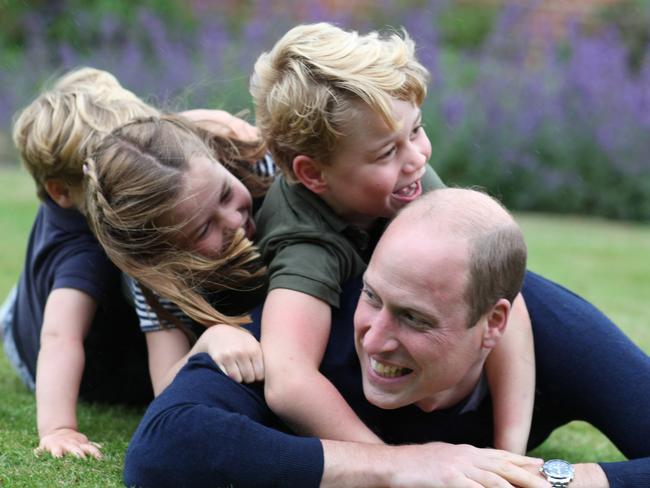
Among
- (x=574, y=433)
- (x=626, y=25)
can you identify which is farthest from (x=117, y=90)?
(x=626, y=25)

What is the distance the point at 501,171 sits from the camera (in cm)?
1017

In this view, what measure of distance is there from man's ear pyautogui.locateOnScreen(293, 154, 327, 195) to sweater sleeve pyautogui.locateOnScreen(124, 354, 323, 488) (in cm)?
86

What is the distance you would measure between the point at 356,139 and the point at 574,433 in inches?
63.1

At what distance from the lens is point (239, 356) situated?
3.08m

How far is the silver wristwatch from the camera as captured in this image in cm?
286

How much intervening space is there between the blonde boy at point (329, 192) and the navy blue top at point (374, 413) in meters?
0.08

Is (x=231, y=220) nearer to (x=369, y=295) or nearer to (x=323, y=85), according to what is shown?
(x=323, y=85)

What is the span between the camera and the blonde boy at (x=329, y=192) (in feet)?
9.93

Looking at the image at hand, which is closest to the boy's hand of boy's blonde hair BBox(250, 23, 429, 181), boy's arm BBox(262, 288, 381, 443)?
boy's arm BBox(262, 288, 381, 443)

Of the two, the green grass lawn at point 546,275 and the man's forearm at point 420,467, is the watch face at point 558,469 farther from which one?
the green grass lawn at point 546,275

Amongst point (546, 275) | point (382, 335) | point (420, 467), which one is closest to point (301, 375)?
point (382, 335)

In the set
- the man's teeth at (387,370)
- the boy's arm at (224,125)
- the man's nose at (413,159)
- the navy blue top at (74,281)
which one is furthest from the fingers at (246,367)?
the boy's arm at (224,125)

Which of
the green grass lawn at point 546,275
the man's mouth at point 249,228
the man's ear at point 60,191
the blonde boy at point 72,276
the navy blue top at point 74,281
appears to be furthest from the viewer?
the man's ear at point 60,191

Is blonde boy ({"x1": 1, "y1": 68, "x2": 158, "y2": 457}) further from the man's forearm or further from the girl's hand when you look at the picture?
the man's forearm
